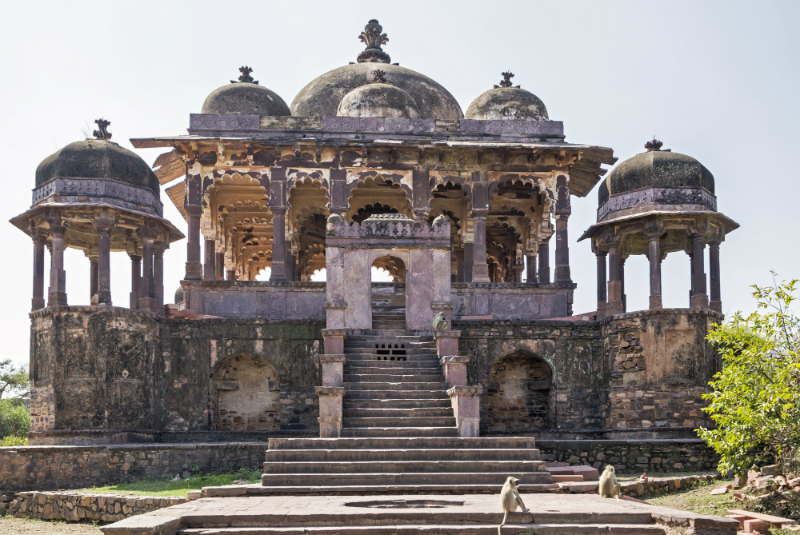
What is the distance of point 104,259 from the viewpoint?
63.8 ft

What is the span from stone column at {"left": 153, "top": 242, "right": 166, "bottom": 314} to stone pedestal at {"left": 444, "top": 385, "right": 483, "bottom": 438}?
8426 mm

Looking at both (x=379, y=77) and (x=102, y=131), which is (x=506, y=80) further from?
(x=102, y=131)

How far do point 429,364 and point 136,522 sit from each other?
7.60m

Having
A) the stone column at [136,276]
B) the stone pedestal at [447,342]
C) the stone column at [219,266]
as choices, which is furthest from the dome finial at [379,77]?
the stone pedestal at [447,342]

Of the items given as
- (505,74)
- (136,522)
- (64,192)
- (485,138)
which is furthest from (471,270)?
(136,522)

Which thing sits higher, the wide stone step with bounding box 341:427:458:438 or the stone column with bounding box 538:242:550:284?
the stone column with bounding box 538:242:550:284

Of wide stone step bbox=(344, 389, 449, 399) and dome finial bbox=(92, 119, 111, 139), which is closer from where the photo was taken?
wide stone step bbox=(344, 389, 449, 399)

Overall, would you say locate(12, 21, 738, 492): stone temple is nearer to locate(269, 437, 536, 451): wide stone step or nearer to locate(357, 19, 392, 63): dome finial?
locate(269, 437, 536, 451): wide stone step

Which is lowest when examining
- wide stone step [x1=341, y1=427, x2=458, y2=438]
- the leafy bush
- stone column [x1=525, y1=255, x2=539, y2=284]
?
the leafy bush

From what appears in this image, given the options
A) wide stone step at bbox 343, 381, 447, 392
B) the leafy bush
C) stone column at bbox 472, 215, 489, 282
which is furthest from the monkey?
the leafy bush

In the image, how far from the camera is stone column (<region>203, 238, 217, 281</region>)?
2370 centimetres

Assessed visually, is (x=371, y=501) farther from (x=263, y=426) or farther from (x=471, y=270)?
(x=471, y=270)

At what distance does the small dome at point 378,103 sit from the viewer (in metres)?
22.7

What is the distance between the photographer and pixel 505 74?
2462 centimetres
